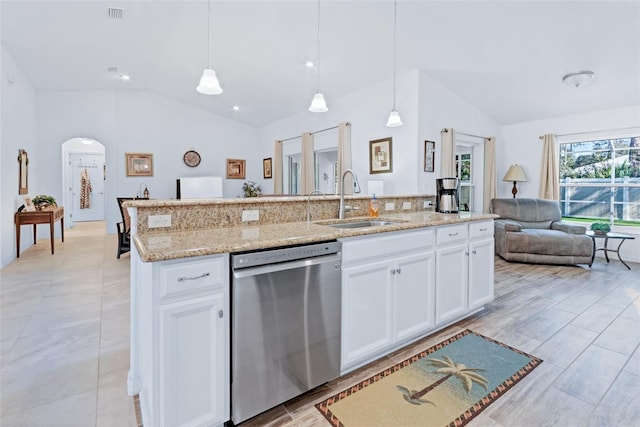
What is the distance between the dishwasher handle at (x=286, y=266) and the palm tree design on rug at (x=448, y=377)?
79 centimetres

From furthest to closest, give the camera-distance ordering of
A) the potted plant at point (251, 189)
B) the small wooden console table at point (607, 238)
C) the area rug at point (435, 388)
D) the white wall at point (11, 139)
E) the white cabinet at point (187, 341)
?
the potted plant at point (251, 189) → the white wall at point (11, 139) → the small wooden console table at point (607, 238) → the area rug at point (435, 388) → the white cabinet at point (187, 341)

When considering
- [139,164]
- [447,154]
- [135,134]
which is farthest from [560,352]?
[135,134]

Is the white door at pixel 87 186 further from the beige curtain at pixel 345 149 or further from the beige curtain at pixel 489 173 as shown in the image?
the beige curtain at pixel 489 173

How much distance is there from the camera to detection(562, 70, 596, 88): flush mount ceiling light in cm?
387

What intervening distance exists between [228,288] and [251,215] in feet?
2.58

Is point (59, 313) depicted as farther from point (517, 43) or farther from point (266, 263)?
point (517, 43)

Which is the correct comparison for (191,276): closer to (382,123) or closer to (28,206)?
(382,123)

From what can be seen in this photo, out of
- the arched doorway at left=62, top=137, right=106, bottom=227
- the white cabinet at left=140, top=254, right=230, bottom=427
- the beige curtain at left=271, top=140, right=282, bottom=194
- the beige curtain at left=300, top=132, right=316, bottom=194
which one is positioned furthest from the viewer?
the arched doorway at left=62, top=137, right=106, bottom=227

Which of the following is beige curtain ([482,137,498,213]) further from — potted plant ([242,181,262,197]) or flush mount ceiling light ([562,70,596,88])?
potted plant ([242,181,262,197])

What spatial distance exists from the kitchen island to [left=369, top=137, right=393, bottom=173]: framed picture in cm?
224

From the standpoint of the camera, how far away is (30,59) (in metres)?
5.06

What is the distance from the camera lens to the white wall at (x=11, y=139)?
14.9 ft

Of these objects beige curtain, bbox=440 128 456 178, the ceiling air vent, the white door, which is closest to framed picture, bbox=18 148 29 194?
the ceiling air vent

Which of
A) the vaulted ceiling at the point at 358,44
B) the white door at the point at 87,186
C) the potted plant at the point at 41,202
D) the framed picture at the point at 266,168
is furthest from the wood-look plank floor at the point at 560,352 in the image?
the white door at the point at 87,186
